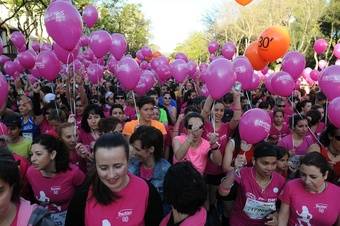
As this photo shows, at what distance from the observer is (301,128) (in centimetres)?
499

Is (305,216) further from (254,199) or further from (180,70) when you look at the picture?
(180,70)

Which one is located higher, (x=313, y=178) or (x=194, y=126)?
(x=194, y=126)

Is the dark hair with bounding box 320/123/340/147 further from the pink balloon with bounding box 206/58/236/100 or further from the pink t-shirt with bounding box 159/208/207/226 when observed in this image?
the pink t-shirt with bounding box 159/208/207/226

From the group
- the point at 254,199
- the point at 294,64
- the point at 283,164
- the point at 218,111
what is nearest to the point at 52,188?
the point at 254,199

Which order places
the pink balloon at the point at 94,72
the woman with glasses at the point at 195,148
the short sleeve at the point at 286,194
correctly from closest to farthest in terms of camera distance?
the short sleeve at the point at 286,194
the woman with glasses at the point at 195,148
the pink balloon at the point at 94,72

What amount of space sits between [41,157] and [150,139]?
91 centimetres

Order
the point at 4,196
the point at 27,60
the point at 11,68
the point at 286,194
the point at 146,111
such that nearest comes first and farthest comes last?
1. the point at 4,196
2. the point at 286,194
3. the point at 146,111
4. the point at 27,60
5. the point at 11,68

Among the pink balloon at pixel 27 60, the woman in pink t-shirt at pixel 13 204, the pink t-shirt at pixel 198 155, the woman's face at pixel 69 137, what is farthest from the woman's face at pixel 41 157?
the pink balloon at pixel 27 60

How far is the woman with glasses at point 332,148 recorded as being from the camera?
405cm

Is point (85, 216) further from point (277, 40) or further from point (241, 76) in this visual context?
point (277, 40)

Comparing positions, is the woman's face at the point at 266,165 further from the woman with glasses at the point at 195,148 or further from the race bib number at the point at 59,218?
the race bib number at the point at 59,218

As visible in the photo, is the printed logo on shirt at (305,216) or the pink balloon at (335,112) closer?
the printed logo on shirt at (305,216)

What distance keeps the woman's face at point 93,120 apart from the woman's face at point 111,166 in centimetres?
267

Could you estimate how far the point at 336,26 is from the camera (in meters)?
34.4
